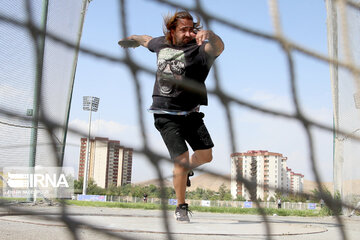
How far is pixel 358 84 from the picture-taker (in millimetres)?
1223

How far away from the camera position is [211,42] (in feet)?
4.25

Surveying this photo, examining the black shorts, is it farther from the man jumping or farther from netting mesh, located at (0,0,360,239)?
netting mesh, located at (0,0,360,239)

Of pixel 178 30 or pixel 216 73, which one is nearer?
pixel 216 73

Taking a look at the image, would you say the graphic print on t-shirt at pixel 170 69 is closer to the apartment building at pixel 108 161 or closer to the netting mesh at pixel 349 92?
the apartment building at pixel 108 161

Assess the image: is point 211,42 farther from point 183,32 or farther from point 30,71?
point 30,71

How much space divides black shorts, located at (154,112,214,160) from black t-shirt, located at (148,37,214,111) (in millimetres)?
49

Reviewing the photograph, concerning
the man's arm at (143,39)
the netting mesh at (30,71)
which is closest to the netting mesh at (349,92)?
the man's arm at (143,39)

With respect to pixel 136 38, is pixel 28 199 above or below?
below

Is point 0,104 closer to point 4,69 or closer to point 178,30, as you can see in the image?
point 4,69

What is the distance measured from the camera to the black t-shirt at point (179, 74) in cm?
144

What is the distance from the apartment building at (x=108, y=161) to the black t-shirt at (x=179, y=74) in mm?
307

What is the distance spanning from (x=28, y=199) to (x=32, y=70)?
69.2 inches

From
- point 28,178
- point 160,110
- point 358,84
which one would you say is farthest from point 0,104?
point 28,178

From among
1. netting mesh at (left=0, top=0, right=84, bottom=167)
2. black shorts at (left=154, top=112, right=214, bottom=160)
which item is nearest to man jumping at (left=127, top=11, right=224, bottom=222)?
black shorts at (left=154, top=112, right=214, bottom=160)
